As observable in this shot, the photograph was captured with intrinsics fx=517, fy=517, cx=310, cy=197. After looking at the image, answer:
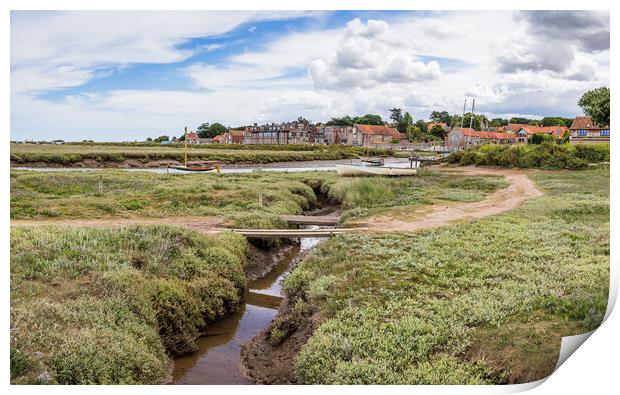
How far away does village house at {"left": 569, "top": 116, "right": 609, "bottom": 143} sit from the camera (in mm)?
19188

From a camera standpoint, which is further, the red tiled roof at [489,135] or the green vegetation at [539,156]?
the red tiled roof at [489,135]

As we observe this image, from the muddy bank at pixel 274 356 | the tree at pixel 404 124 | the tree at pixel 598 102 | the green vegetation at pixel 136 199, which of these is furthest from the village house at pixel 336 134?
the muddy bank at pixel 274 356

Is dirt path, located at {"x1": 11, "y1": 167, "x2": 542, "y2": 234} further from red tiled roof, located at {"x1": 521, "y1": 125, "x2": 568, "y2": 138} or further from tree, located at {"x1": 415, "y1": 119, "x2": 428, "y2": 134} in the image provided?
tree, located at {"x1": 415, "y1": 119, "x2": 428, "y2": 134}

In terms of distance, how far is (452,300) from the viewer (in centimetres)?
918

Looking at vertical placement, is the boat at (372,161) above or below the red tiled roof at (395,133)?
below

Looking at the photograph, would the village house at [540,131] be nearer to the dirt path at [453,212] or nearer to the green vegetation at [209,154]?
the dirt path at [453,212]

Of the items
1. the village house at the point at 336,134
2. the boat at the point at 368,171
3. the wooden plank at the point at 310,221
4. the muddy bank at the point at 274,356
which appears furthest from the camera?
the village house at the point at 336,134

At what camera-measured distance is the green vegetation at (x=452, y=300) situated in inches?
287

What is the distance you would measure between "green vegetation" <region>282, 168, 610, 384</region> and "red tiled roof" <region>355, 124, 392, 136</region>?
21.7m

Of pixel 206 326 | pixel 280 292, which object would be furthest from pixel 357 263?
pixel 206 326

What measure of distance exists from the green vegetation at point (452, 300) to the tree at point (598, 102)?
10.0 feet

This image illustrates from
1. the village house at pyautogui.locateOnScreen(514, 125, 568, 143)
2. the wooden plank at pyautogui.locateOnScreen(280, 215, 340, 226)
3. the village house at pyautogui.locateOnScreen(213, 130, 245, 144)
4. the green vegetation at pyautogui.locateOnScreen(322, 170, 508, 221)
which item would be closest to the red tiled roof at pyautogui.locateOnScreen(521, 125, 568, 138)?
the village house at pyautogui.locateOnScreen(514, 125, 568, 143)

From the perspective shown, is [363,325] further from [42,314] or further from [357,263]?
[42,314]

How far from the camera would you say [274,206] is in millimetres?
21094
